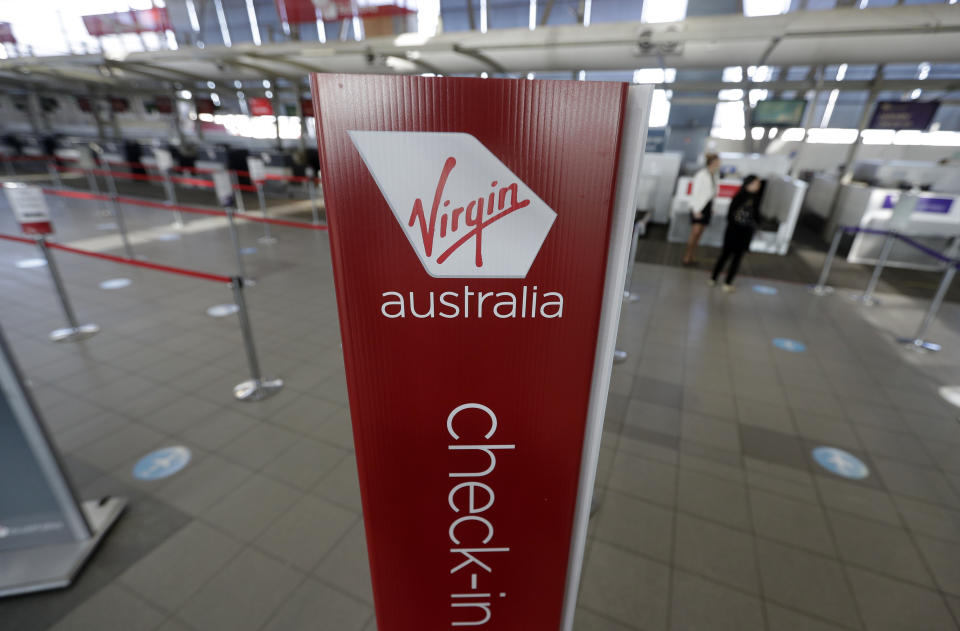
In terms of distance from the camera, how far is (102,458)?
302 cm

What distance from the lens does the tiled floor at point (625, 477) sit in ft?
7.18

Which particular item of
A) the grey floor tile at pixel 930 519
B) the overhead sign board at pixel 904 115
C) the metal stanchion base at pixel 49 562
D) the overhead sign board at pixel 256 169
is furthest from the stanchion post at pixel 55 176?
the overhead sign board at pixel 904 115

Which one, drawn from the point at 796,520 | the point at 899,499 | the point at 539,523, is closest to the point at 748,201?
the point at 899,499

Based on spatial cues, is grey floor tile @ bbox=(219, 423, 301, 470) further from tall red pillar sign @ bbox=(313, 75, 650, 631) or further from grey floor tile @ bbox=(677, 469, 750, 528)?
grey floor tile @ bbox=(677, 469, 750, 528)

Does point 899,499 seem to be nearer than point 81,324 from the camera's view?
Yes

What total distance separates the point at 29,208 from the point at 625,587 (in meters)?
5.53

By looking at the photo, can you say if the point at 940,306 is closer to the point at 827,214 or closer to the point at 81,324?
the point at 827,214

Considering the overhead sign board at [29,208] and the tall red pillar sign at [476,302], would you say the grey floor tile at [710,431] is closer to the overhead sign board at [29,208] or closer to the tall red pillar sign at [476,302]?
the tall red pillar sign at [476,302]

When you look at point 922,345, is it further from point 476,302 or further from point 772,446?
point 476,302

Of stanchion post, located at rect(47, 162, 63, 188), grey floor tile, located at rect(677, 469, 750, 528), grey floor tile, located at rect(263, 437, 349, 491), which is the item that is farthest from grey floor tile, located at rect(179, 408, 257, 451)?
stanchion post, located at rect(47, 162, 63, 188)

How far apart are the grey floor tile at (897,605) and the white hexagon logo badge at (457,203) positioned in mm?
2737

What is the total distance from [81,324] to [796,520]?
6902 millimetres

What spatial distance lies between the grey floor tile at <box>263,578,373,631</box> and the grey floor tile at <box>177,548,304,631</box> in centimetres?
5

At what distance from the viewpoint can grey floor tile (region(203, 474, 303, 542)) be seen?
8.40ft
